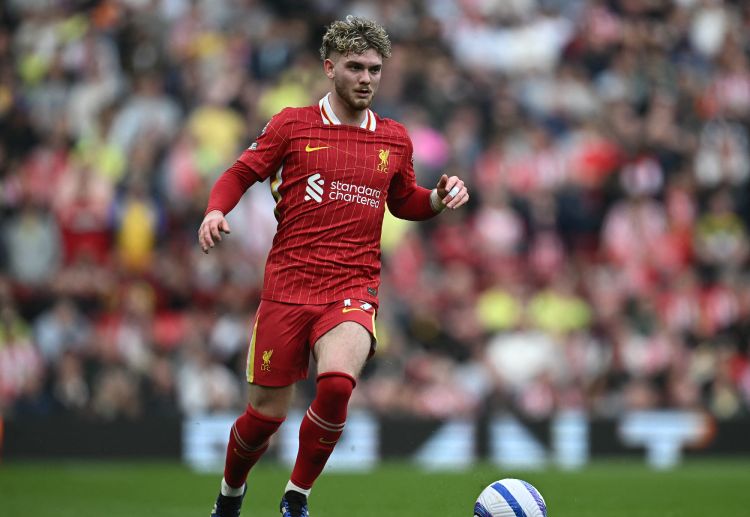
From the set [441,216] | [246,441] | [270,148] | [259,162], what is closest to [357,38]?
[270,148]

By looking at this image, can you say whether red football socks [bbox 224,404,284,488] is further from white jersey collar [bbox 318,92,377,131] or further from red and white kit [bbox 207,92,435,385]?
white jersey collar [bbox 318,92,377,131]

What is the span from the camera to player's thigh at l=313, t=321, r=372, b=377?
763cm

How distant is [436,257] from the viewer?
17062 millimetres

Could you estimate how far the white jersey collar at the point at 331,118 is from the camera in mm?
8102

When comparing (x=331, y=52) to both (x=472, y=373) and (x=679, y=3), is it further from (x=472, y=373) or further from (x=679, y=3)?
(x=679, y=3)

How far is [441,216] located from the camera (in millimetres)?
17203

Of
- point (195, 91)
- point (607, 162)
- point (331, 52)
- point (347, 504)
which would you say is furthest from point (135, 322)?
point (331, 52)

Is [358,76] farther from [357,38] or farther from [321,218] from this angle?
[321,218]

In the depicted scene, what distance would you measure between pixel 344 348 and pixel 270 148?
1.25 m

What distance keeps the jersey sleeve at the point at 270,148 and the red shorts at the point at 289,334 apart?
2.60ft

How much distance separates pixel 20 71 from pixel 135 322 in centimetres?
447

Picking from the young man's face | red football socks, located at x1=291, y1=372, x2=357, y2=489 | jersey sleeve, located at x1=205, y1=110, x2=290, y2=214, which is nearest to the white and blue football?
red football socks, located at x1=291, y1=372, x2=357, y2=489

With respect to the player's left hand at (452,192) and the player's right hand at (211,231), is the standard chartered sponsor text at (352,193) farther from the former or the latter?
the player's right hand at (211,231)

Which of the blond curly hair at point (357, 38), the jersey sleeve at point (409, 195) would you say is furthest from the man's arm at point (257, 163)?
the jersey sleeve at point (409, 195)
